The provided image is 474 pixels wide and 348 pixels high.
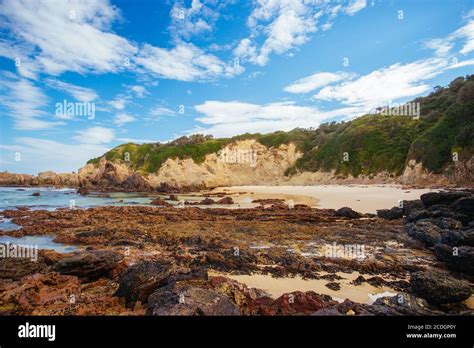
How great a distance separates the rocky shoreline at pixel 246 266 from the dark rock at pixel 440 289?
17 millimetres

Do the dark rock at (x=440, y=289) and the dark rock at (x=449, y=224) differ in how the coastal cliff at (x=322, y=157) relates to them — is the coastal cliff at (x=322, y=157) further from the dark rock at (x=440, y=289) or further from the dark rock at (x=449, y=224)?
the dark rock at (x=440, y=289)

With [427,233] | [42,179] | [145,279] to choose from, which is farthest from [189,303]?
[42,179]

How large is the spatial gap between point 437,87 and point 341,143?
2278cm

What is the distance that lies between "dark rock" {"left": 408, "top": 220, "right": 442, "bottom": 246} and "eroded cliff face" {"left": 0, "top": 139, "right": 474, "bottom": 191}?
102 feet

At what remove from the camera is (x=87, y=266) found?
6.68 meters

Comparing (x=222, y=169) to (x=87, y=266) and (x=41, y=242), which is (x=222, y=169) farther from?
(x=87, y=266)

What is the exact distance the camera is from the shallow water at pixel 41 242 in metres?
10.5

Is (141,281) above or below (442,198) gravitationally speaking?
below

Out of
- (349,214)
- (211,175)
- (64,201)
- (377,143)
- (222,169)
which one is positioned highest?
(377,143)

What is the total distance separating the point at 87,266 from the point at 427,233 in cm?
1060

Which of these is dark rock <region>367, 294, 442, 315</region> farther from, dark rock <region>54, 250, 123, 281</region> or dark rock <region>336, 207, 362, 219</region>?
dark rock <region>336, 207, 362, 219</region>

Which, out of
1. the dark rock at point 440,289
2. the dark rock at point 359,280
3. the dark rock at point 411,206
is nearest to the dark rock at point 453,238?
the dark rock at point 440,289
